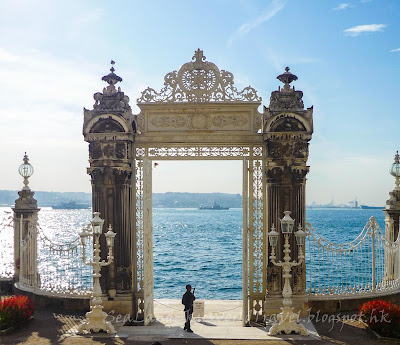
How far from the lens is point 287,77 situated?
11578 mm

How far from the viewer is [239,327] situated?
36.3 feet

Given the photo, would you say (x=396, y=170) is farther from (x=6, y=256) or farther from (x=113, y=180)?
(x=6, y=256)

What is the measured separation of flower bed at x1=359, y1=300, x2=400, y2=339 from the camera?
9.85m

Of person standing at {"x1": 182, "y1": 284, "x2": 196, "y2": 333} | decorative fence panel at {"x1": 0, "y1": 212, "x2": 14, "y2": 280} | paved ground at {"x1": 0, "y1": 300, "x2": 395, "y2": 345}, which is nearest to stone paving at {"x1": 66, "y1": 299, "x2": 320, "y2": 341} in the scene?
paved ground at {"x1": 0, "y1": 300, "x2": 395, "y2": 345}

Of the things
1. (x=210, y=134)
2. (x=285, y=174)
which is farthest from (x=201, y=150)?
(x=285, y=174)

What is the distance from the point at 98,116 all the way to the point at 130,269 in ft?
12.6

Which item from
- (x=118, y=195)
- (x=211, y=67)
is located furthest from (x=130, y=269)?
(x=211, y=67)

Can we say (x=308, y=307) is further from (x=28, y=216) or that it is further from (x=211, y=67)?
(x=28, y=216)

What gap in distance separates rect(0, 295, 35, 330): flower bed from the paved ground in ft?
0.71

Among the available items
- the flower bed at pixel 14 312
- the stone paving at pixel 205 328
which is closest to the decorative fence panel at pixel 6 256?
the flower bed at pixel 14 312

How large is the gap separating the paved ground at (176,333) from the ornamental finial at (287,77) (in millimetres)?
5699

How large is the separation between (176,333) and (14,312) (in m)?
3.69

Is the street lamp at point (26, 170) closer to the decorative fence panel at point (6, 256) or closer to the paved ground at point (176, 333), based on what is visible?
the decorative fence panel at point (6, 256)

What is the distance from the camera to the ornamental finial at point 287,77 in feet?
38.0
